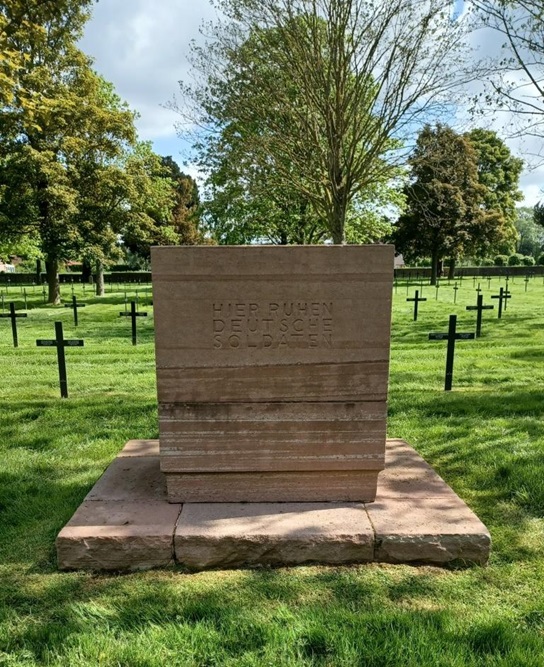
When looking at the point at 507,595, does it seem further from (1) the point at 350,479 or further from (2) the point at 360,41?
(2) the point at 360,41

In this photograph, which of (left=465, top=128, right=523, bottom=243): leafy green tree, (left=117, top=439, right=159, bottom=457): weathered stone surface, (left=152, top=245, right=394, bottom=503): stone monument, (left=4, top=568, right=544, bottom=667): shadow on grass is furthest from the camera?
(left=465, top=128, right=523, bottom=243): leafy green tree

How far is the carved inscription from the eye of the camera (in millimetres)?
3242

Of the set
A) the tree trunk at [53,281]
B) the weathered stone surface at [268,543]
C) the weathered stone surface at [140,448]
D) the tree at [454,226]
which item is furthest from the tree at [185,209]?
the weathered stone surface at [268,543]

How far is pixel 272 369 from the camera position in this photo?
3.31 m

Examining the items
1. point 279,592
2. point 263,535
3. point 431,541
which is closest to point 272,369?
point 263,535

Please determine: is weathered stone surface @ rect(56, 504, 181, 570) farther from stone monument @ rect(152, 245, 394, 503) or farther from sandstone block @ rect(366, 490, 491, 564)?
sandstone block @ rect(366, 490, 491, 564)

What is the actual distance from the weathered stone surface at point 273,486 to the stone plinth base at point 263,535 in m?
0.09

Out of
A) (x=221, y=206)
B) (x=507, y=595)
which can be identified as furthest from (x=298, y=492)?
(x=221, y=206)

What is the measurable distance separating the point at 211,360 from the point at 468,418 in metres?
3.99

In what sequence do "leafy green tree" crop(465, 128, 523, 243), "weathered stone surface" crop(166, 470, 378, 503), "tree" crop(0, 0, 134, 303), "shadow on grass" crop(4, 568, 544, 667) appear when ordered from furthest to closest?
"leafy green tree" crop(465, 128, 523, 243) → "tree" crop(0, 0, 134, 303) → "weathered stone surface" crop(166, 470, 378, 503) → "shadow on grass" crop(4, 568, 544, 667)

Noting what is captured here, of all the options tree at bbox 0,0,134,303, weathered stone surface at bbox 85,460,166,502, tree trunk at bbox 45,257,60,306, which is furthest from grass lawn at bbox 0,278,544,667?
tree trunk at bbox 45,257,60,306

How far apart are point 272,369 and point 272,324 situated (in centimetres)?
30

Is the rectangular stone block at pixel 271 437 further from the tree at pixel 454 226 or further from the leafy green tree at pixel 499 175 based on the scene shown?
the leafy green tree at pixel 499 175

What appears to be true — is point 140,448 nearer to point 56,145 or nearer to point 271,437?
point 271,437
